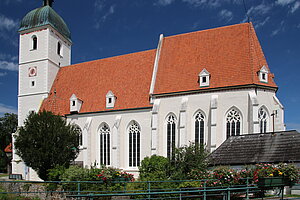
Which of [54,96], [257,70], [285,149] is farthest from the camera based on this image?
[54,96]

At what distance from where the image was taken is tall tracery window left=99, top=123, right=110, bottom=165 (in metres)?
30.3

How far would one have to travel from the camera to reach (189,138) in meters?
26.0

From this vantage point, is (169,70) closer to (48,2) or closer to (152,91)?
(152,91)

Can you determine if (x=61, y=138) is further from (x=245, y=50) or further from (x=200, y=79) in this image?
(x=245, y=50)

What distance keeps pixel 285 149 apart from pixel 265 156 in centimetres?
112

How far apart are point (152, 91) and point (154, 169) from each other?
8.59 m

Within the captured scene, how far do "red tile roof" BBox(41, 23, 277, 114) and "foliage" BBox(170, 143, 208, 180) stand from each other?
741 cm

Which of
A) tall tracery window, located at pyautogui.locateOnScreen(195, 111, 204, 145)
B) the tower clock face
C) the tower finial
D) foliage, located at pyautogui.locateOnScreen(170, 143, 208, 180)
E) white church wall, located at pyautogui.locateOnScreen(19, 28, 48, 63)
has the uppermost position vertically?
the tower finial

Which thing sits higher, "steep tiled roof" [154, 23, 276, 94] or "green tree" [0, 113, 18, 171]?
"steep tiled roof" [154, 23, 276, 94]

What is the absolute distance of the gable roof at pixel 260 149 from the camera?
16.6 metres

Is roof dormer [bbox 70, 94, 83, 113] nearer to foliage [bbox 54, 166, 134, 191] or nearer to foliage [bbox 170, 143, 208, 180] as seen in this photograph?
foliage [bbox 54, 166, 134, 191]

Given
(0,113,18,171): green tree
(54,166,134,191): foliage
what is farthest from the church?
(0,113,18,171): green tree

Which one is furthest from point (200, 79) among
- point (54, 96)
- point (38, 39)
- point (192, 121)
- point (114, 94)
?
point (38, 39)

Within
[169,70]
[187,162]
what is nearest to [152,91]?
[169,70]
